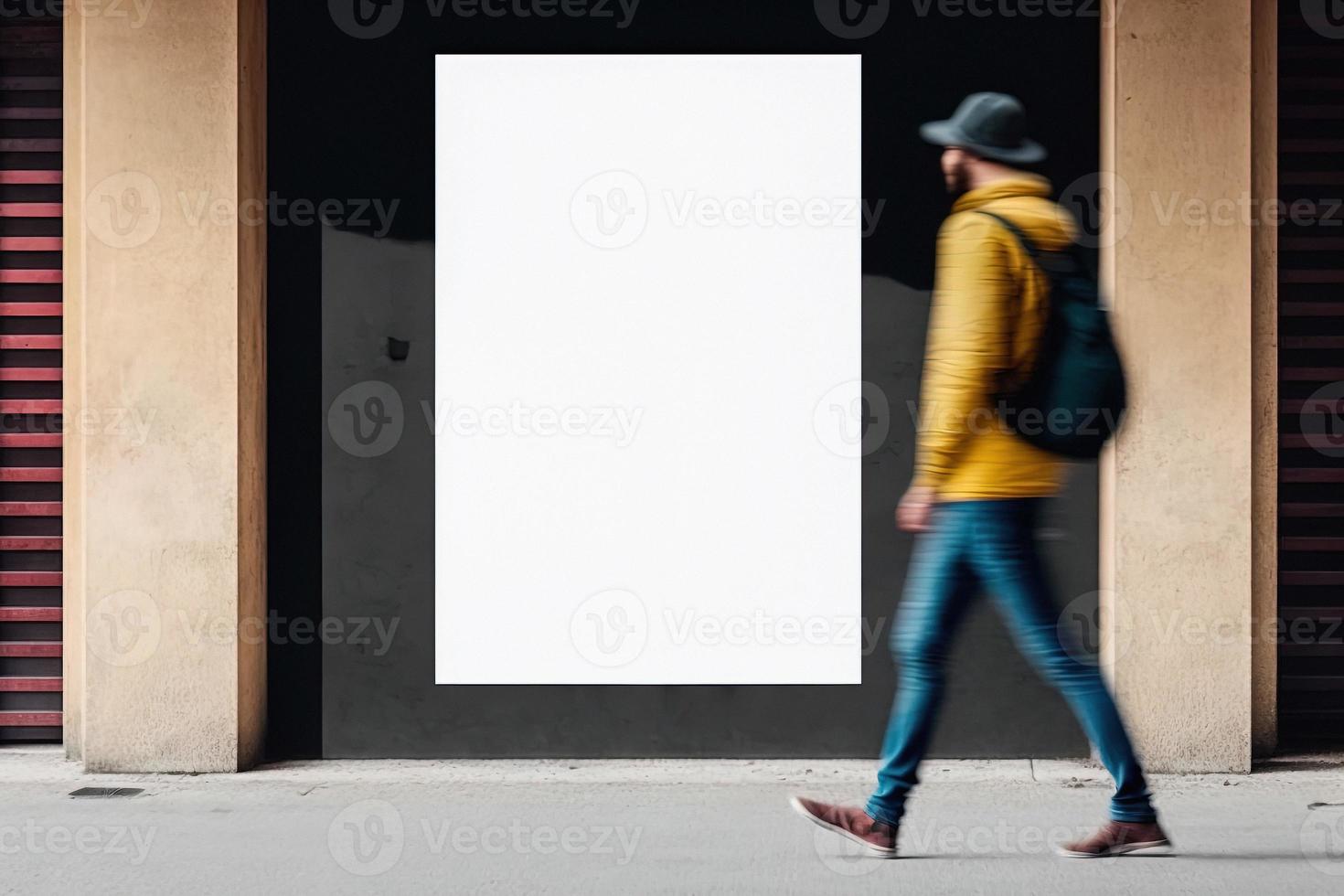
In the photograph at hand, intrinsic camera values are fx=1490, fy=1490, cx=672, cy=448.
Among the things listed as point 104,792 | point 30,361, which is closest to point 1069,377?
point 104,792

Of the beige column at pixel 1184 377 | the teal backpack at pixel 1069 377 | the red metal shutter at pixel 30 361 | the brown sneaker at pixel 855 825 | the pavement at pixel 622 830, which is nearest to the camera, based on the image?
the teal backpack at pixel 1069 377

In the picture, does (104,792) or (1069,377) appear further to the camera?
(104,792)

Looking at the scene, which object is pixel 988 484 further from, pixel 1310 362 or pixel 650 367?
pixel 1310 362

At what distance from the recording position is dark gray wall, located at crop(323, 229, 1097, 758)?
607 cm

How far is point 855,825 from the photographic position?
4.54 meters

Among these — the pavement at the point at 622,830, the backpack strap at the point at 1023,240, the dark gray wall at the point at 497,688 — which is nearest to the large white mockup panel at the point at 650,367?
the dark gray wall at the point at 497,688

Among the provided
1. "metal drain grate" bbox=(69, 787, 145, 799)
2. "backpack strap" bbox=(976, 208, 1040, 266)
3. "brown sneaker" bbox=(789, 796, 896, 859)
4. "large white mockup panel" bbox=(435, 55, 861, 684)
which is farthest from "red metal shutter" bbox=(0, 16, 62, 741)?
"backpack strap" bbox=(976, 208, 1040, 266)

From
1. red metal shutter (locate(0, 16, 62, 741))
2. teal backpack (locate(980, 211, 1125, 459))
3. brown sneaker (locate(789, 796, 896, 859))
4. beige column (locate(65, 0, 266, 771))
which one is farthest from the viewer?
red metal shutter (locate(0, 16, 62, 741))

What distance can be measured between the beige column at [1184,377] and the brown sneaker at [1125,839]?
4.67ft

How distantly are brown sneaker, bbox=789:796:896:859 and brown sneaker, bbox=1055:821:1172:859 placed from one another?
0.61m

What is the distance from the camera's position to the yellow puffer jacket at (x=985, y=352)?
430cm

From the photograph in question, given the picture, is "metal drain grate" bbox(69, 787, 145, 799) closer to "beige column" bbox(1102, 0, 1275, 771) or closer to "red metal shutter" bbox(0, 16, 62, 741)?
"red metal shutter" bbox(0, 16, 62, 741)

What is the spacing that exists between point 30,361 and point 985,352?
13.6 ft

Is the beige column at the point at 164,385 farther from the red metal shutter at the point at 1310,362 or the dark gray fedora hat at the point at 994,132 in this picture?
the red metal shutter at the point at 1310,362
